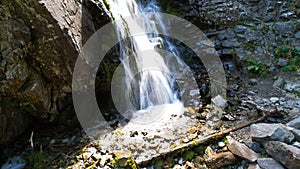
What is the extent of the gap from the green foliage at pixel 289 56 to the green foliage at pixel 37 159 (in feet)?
12.9

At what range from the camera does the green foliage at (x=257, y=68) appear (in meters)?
4.11

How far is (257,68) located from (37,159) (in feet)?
12.1

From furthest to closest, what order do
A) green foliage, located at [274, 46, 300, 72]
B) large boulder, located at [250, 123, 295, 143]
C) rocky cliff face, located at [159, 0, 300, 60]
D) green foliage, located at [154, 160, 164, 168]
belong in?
rocky cliff face, located at [159, 0, 300, 60], green foliage, located at [274, 46, 300, 72], green foliage, located at [154, 160, 164, 168], large boulder, located at [250, 123, 295, 143]

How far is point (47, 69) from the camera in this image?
3.09 meters

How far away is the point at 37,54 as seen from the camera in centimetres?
296

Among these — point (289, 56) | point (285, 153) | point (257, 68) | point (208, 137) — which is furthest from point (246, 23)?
point (285, 153)

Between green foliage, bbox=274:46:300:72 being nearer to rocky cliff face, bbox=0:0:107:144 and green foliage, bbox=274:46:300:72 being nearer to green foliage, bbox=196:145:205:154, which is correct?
green foliage, bbox=196:145:205:154

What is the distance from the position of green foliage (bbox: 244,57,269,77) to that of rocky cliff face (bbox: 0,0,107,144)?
9.15 ft

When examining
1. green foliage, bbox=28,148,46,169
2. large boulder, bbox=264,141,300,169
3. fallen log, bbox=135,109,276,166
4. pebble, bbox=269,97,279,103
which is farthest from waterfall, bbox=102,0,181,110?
large boulder, bbox=264,141,300,169

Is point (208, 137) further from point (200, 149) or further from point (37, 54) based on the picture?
point (37, 54)

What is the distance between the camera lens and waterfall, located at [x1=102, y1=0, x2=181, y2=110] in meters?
3.84

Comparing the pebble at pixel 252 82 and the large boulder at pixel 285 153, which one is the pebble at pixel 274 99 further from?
the large boulder at pixel 285 153

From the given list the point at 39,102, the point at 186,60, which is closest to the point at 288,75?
the point at 186,60

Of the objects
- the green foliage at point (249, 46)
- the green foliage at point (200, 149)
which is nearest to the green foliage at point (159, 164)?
the green foliage at point (200, 149)
